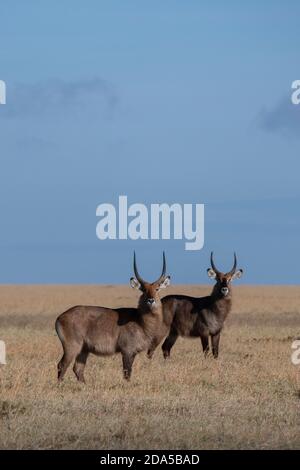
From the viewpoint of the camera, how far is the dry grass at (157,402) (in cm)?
1053

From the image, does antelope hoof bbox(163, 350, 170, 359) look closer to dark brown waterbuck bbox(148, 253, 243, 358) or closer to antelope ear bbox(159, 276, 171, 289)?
dark brown waterbuck bbox(148, 253, 243, 358)

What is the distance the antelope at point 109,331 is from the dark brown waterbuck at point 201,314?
338cm

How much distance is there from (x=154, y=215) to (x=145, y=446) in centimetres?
1066

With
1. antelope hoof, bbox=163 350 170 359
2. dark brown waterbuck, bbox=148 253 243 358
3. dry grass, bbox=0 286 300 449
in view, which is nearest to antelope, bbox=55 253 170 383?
dry grass, bbox=0 286 300 449

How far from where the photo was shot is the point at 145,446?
10180 mm

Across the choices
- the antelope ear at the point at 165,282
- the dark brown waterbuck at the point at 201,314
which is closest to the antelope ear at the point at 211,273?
the dark brown waterbuck at the point at 201,314

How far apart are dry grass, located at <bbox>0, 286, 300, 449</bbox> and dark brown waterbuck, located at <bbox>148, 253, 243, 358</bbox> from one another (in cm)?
47

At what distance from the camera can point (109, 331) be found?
617 inches

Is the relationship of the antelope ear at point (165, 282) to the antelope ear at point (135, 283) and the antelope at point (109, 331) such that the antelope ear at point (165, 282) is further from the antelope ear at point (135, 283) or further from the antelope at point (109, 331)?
the antelope ear at point (135, 283)

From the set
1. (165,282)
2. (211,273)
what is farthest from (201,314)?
(165,282)

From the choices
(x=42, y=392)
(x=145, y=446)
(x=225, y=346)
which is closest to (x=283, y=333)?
(x=225, y=346)

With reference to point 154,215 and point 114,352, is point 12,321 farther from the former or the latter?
point 114,352

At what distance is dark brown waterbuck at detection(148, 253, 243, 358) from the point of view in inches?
771

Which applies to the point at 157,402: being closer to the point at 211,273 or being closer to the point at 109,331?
the point at 109,331
